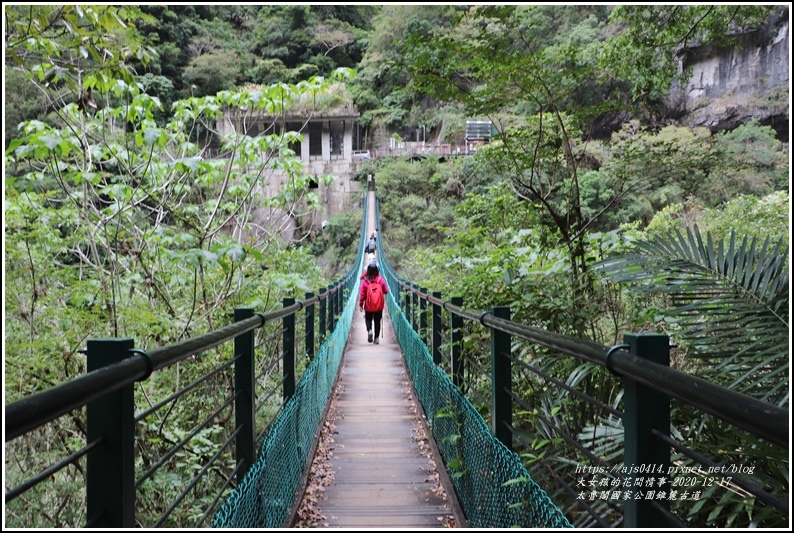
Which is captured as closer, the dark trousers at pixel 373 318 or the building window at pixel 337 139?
the dark trousers at pixel 373 318

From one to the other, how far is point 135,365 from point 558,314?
210 centimetres

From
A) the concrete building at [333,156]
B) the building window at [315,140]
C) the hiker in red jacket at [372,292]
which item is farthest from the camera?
→ the building window at [315,140]

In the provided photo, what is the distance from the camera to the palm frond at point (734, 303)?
60.7 inches

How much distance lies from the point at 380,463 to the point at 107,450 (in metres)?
1.95

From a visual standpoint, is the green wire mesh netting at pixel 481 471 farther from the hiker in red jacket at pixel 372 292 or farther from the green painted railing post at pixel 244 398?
the hiker in red jacket at pixel 372 292

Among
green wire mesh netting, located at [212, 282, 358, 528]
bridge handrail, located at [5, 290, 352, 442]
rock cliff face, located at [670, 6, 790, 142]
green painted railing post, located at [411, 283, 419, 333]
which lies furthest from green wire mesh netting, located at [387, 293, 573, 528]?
rock cliff face, located at [670, 6, 790, 142]

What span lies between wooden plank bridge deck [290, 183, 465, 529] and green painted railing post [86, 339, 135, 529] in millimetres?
1305

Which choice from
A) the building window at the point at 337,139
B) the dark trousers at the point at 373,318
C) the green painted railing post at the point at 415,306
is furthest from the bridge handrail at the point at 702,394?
the building window at the point at 337,139

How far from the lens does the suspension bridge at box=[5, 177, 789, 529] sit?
2.68 feet

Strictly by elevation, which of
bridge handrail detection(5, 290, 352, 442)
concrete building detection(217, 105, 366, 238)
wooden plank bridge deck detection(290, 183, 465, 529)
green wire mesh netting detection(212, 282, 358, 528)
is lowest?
wooden plank bridge deck detection(290, 183, 465, 529)

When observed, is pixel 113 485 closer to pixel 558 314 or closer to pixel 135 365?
pixel 135 365

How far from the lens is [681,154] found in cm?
283

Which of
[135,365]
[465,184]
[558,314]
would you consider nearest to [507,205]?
[558,314]

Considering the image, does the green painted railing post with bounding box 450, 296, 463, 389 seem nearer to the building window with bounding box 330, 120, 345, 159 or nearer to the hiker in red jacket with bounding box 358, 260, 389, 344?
the hiker in red jacket with bounding box 358, 260, 389, 344
